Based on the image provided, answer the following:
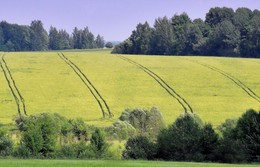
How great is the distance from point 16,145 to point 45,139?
2179 millimetres

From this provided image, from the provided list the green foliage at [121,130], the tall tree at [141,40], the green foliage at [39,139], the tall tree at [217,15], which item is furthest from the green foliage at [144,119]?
the tall tree at [217,15]

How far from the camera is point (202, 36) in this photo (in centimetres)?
14100

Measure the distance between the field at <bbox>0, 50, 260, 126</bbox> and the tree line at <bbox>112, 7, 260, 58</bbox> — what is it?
113ft

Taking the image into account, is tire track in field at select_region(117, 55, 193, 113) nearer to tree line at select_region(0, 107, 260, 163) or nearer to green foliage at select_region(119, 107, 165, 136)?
green foliage at select_region(119, 107, 165, 136)

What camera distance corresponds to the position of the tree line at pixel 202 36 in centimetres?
13088

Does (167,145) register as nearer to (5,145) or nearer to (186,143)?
(186,143)

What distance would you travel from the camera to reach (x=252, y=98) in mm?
69125

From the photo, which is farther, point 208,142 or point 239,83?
point 239,83

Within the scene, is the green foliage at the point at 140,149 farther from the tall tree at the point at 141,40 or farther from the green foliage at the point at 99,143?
the tall tree at the point at 141,40

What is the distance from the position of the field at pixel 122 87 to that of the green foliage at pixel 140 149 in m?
17.3

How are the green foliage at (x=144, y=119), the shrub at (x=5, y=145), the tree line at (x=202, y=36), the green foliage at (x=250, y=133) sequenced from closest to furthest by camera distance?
the shrub at (x=5, y=145) → the green foliage at (x=250, y=133) → the green foliage at (x=144, y=119) → the tree line at (x=202, y=36)

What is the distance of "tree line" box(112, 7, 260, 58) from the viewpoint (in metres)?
131

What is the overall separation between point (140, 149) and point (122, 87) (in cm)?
3702

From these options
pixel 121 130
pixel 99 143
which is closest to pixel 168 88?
pixel 121 130
